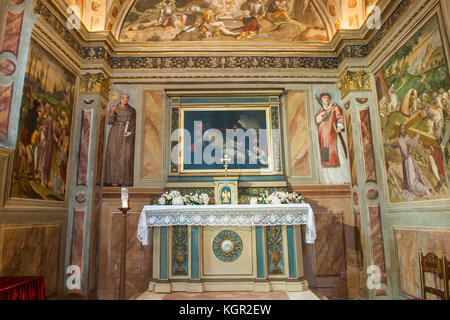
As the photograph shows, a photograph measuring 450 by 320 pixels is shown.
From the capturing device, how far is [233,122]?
8.07 m

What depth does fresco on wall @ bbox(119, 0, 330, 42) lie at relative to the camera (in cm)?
852

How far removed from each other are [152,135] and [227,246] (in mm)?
3372

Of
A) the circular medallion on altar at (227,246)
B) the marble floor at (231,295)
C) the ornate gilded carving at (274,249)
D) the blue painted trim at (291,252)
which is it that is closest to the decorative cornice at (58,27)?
the circular medallion on altar at (227,246)

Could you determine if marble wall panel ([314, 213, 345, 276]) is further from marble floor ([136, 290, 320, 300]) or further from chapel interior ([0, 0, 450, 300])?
marble floor ([136, 290, 320, 300])

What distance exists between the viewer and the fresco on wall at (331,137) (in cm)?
779

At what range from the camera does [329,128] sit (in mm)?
7965

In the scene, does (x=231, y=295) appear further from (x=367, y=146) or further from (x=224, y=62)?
(x=224, y=62)

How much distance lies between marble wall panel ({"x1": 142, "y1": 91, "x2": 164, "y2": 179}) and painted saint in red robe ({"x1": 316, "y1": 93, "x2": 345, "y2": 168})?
13.2 feet

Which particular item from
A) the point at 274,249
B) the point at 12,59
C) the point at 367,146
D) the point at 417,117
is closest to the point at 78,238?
the point at 12,59

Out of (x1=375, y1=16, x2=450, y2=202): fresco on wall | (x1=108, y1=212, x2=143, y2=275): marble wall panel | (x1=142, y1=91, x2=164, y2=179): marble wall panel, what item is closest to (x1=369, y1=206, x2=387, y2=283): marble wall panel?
(x1=375, y1=16, x2=450, y2=202): fresco on wall

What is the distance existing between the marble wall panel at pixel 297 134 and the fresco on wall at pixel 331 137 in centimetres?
31

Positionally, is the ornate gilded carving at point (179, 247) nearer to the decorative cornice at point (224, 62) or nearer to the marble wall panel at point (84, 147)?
the marble wall panel at point (84, 147)

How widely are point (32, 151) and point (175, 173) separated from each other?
3.06 meters

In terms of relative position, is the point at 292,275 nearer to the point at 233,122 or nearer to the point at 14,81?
the point at 233,122
